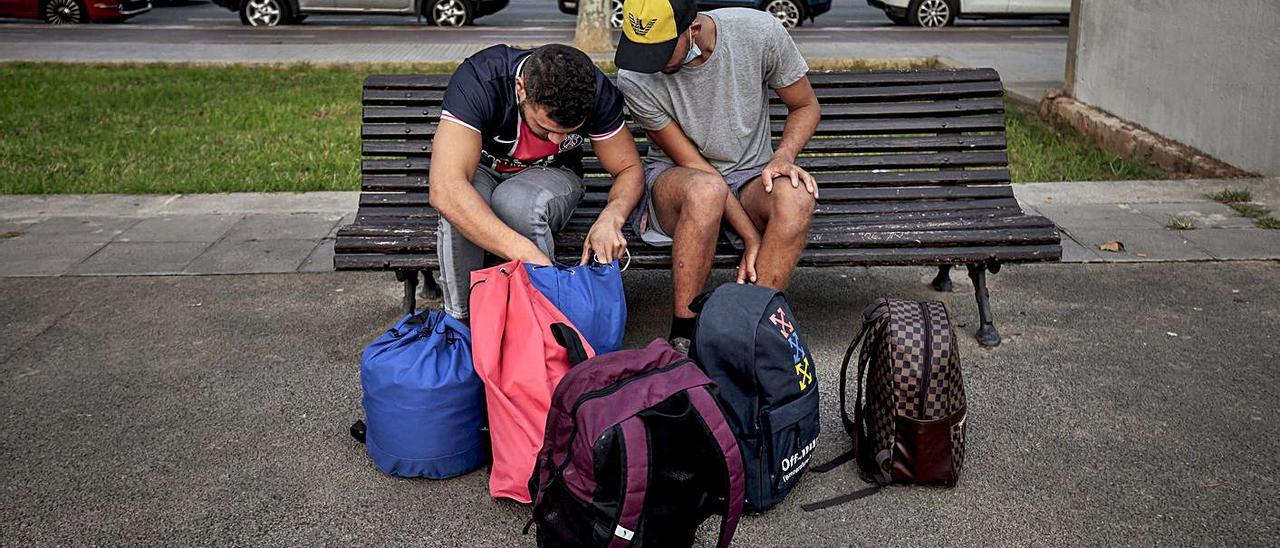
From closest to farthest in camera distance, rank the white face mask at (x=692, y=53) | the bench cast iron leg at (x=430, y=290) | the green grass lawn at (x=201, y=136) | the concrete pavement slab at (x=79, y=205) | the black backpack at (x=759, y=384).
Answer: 1. the black backpack at (x=759, y=384)
2. the white face mask at (x=692, y=53)
3. the bench cast iron leg at (x=430, y=290)
4. the concrete pavement slab at (x=79, y=205)
5. the green grass lawn at (x=201, y=136)

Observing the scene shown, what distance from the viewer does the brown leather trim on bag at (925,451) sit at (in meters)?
3.10

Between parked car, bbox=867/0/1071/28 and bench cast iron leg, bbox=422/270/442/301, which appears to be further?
parked car, bbox=867/0/1071/28

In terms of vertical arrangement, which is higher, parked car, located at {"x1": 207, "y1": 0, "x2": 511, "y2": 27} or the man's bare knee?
parked car, located at {"x1": 207, "y1": 0, "x2": 511, "y2": 27}

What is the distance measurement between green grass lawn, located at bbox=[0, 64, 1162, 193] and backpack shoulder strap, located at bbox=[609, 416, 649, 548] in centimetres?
453

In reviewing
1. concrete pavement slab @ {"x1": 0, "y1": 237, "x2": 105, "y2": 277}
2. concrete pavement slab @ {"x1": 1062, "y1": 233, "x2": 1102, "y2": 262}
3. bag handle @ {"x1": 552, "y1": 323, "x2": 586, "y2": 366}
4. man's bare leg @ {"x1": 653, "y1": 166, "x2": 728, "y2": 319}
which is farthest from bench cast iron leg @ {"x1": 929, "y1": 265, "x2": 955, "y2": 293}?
concrete pavement slab @ {"x1": 0, "y1": 237, "x2": 105, "y2": 277}

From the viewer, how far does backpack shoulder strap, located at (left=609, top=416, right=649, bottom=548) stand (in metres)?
2.58

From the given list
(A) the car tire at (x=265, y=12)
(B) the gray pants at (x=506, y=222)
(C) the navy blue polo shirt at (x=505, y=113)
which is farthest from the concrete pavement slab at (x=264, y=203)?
(A) the car tire at (x=265, y=12)

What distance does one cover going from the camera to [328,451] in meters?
3.45

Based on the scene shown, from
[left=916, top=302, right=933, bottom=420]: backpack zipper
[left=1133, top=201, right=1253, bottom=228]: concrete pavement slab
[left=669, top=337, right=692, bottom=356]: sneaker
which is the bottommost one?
[left=669, top=337, right=692, bottom=356]: sneaker

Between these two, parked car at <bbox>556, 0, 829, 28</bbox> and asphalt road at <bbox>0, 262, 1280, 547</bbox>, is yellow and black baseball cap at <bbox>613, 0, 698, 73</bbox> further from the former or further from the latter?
parked car at <bbox>556, 0, 829, 28</bbox>

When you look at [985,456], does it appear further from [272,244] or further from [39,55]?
[39,55]

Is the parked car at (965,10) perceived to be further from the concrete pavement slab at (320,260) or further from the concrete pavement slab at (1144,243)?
A: the concrete pavement slab at (320,260)

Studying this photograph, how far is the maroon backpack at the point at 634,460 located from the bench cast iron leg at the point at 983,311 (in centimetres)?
182

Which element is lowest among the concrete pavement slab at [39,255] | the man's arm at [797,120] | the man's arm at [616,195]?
the concrete pavement slab at [39,255]
